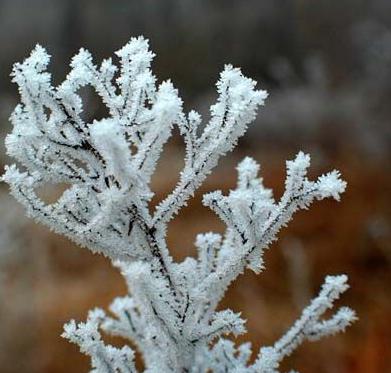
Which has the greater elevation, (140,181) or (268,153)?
(268,153)

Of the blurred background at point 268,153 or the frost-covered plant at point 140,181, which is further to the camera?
the blurred background at point 268,153

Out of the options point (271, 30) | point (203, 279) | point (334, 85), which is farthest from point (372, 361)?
point (271, 30)

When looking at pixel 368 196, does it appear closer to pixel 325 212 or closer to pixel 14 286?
pixel 325 212

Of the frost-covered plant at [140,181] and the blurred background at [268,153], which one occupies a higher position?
the blurred background at [268,153]

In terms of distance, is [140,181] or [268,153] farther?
[268,153]
